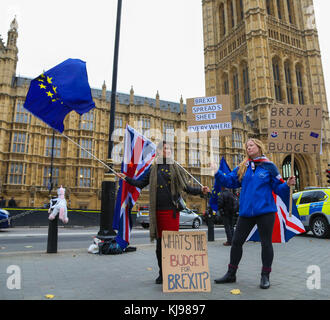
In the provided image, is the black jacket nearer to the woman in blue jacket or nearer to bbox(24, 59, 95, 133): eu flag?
the woman in blue jacket

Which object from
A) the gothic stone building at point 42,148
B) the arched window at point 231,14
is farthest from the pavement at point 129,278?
the arched window at point 231,14

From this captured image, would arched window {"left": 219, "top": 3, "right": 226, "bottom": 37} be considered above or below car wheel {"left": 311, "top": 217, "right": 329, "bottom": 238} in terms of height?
above

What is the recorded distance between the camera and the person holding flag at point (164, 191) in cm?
344

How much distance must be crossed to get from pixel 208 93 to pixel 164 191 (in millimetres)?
57149

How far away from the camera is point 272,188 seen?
11.8 ft

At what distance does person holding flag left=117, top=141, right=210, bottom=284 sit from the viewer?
135 inches

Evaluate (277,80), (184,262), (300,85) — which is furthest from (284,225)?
(300,85)

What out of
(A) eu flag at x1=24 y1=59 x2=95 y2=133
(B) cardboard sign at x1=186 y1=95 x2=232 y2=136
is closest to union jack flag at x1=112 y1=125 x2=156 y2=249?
(A) eu flag at x1=24 y1=59 x2=95 y2=133

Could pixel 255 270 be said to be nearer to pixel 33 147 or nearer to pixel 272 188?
pixel 272 188

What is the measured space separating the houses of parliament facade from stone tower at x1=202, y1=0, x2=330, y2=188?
0.63 feet

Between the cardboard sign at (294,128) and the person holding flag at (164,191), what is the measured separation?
5.40 ft

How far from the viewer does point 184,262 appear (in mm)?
3125
